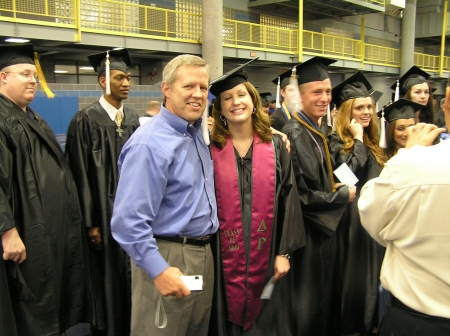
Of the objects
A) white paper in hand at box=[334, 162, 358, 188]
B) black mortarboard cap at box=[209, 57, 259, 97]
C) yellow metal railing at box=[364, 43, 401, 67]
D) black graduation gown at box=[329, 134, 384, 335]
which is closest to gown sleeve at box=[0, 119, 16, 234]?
black mortarboard cap at box=[209, 57, 259, 97]

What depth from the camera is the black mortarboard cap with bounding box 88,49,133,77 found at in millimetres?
3859

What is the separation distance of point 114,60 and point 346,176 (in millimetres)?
2235

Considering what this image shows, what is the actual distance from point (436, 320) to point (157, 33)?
47.1 ft

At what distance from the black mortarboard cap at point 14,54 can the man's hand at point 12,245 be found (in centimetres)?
118

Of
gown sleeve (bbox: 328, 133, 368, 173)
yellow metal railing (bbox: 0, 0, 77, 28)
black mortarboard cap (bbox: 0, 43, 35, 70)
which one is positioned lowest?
gown sleeve (bbox: 328, 133, 368, 173)

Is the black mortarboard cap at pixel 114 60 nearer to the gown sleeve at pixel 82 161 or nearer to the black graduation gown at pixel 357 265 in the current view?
the gown sleeve at pixel 82 161

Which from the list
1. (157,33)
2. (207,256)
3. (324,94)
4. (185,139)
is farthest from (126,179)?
(157,33)

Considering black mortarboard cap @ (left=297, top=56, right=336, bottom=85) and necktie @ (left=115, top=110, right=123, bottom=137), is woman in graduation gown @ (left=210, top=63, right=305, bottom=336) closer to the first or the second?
black mortarboard cap @ (left=297, top=56, right=336, bottom=85)

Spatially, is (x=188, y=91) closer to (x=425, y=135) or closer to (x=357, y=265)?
(x=425, y=135)

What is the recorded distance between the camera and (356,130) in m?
3.38

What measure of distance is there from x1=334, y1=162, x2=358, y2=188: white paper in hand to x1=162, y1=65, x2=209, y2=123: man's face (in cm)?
127

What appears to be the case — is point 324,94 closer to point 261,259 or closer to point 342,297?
point 261,259

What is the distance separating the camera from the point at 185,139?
7.27ft

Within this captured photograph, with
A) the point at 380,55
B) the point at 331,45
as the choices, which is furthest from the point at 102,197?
the point at 380,55
